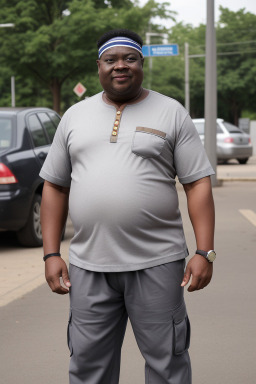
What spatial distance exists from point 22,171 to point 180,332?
602 centimetres

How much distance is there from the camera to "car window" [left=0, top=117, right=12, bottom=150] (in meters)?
9.21

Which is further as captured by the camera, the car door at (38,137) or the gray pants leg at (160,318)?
the car door at (38,137)

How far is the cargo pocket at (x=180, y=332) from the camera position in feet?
10.2

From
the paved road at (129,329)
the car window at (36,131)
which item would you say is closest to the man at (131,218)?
the paved road at (129,329)

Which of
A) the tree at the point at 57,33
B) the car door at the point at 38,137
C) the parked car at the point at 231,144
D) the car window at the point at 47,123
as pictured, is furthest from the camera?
the tree at the point at 57,33

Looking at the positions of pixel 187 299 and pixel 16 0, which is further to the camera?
pixel 16 0

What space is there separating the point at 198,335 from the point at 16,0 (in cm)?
3061

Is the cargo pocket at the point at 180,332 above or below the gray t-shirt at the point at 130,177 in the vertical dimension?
below

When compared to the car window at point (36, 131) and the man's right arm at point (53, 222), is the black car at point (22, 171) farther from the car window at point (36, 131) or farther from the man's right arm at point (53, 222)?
the man's right arm at point (53, 222)

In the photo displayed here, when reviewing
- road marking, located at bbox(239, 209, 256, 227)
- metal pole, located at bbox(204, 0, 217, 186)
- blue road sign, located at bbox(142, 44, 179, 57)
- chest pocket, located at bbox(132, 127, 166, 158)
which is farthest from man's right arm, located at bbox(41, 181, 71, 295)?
blue road sign, located at bbox(142, 44, 179, 57)

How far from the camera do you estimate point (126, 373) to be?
4.55 metres

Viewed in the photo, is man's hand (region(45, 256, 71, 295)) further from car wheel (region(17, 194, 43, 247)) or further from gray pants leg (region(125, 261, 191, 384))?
car wheel (region(17, 194, 43, 247))

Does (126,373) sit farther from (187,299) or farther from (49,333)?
(187,299)

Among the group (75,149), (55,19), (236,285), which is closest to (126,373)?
(75,149)
